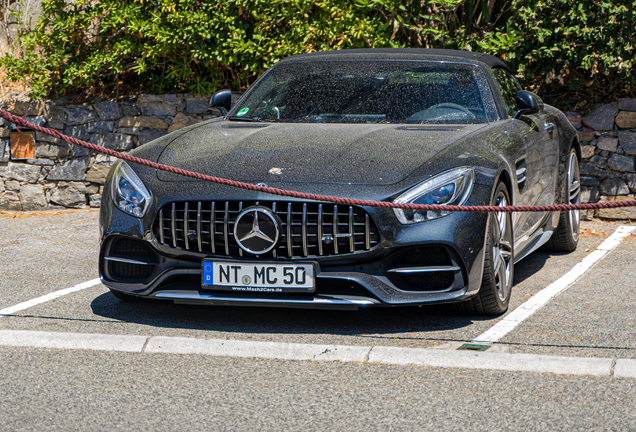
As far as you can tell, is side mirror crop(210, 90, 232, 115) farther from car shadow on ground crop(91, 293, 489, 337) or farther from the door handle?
the door handle

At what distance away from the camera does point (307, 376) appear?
12.2 ft

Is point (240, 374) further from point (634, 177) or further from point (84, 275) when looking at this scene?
point (634, 177)

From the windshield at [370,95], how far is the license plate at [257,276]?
151 cm

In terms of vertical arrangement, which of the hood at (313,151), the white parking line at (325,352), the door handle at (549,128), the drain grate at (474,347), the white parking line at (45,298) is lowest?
the white parking line at (45,298)

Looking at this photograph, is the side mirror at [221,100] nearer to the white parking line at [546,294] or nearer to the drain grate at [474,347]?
the white parking line at [546,294]

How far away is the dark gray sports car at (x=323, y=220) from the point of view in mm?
4156

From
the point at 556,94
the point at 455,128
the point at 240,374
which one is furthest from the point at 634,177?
the point at 240,374

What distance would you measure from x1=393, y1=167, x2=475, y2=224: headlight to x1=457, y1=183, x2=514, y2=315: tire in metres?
0.26

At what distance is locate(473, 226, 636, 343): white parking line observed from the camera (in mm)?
4371

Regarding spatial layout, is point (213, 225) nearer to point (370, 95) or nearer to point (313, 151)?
point (313, 151)

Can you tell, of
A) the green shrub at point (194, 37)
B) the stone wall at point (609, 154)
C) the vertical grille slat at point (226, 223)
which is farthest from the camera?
the green shrub at point (194, 37)

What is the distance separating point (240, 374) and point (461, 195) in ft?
4.74

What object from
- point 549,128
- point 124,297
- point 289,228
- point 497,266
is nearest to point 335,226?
point 289,228

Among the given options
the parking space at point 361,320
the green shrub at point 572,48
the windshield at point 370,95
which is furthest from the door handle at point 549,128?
the green shrub at point 572,48
